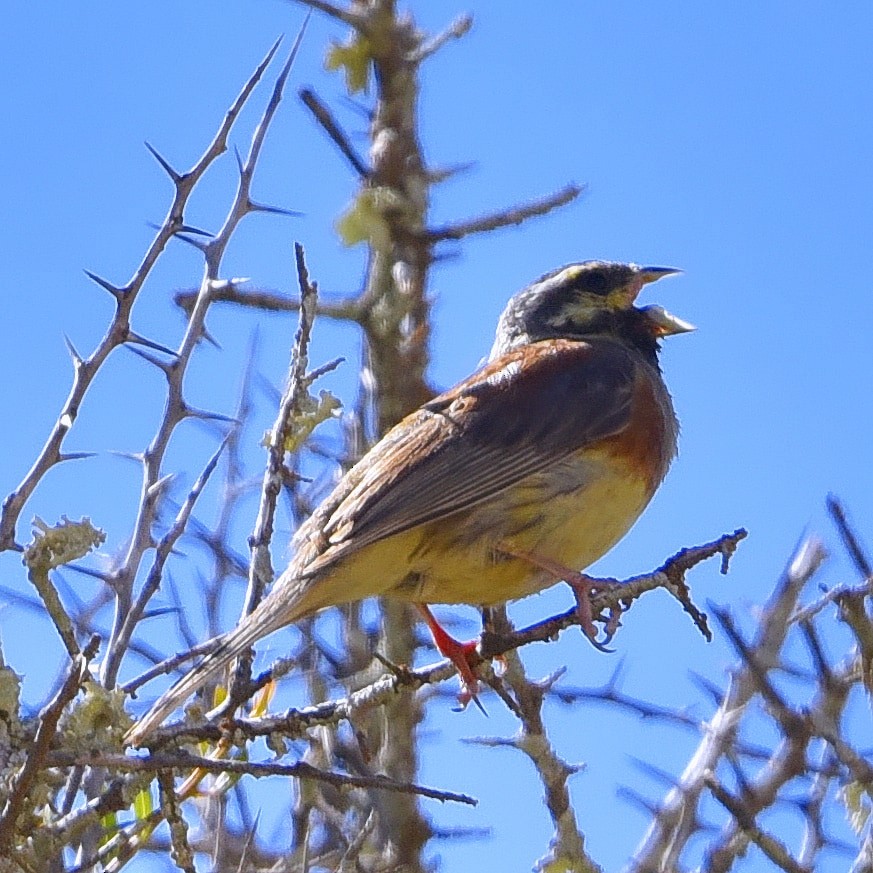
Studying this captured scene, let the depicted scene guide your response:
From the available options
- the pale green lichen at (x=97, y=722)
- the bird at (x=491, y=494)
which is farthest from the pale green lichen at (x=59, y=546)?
the bird at (x=491, y=494)

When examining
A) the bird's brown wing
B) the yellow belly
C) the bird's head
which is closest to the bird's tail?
the bird's brown wing

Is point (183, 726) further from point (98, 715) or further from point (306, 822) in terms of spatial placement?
point (306, 822)

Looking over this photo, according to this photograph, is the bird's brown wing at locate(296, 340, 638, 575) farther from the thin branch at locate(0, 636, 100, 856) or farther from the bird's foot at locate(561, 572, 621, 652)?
the thin branch at locate(0, 636, 100, 856)

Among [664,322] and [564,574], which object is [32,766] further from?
[664,322]

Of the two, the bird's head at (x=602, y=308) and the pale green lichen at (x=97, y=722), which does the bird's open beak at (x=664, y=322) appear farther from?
the pale green lichen at (x=97, y=722)

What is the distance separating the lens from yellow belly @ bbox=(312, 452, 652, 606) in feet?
15.2

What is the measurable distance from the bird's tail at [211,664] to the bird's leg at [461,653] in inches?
32.7

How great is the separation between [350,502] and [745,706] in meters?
1.38

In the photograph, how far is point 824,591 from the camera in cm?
358

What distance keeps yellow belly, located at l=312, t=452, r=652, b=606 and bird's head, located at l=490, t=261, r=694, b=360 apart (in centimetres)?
122

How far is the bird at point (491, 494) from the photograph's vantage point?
4.54 m

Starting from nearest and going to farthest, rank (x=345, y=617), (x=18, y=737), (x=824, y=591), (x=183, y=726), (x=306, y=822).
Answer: (x=18, y=737) → (x=183, y=726) → (x=824, y=591) → (x=306, y=822) → (x=345, y=617)

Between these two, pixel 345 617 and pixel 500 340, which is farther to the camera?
pixel 500 340

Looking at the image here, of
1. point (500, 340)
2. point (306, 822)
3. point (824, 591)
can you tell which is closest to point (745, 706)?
point (824, 591)
